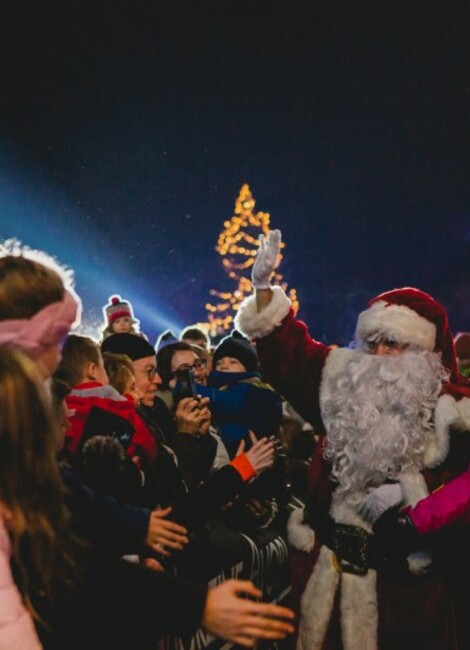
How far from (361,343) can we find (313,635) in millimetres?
1607

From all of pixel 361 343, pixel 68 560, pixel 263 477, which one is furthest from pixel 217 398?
pixel 68 560

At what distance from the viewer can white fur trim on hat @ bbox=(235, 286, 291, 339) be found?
4.00m

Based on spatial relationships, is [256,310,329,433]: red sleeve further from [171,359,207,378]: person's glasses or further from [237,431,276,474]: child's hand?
[171,359,207,378]: person's glasses

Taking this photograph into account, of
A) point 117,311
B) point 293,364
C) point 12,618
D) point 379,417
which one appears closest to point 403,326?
point 379,417

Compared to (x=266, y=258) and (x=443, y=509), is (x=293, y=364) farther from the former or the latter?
(x=443, y=509)

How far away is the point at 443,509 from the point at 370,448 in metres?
0.48

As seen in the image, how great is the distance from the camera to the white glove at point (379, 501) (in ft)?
11.6

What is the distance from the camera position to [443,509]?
344cm

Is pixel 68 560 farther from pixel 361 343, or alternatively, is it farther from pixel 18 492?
pixel 361 343

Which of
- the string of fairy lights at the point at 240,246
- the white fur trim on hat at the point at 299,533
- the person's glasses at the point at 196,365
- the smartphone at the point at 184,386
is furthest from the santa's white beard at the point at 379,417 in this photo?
the string of fairy lights at the point at 240,246

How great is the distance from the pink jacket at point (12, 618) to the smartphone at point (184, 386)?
227cm

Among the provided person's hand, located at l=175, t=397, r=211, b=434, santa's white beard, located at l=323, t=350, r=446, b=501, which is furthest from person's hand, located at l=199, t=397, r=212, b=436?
santa's white beard, located at l=323, t=350, r=446, b=501

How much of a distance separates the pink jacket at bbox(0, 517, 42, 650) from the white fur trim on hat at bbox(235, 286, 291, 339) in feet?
7.44

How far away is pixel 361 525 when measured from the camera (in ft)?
12.1
